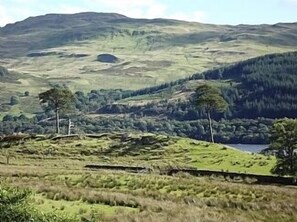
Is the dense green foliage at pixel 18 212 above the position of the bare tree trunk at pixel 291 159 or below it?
above

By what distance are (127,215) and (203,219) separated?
3753mm

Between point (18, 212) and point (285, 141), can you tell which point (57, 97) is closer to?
point (285, 141)

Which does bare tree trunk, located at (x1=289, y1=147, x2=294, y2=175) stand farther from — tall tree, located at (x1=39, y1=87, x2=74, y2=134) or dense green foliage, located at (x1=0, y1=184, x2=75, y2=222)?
tall tree, located at (x1=39, y1=87, x2=74, y2=134)

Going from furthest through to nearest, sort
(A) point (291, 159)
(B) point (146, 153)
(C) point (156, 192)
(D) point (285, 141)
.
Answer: (B) point (146, 153) → (D) point (285, 141) → (A) point (291, 159) → (C) point (156, 192)

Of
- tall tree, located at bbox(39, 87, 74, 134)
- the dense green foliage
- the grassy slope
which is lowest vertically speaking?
the grassy slope

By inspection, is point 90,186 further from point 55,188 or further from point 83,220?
point 83,220

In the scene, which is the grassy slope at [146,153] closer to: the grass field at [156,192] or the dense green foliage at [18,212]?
the grass field at [156,192]

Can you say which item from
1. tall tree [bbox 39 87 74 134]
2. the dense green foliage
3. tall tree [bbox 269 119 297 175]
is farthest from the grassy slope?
the dense green foliage

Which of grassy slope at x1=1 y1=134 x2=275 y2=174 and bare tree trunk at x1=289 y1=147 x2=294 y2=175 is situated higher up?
bare tree trunk at x1=289 y1=147 x2=294 y2=175

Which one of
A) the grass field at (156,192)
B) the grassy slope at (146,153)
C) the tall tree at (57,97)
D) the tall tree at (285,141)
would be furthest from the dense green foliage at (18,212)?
the tall tree at (57,97)

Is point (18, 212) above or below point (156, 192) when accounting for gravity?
above

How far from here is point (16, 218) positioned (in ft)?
70.4

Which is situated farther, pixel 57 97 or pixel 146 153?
pixel 57 97

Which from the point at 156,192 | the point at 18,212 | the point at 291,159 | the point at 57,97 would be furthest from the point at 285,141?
the point at 57,97
